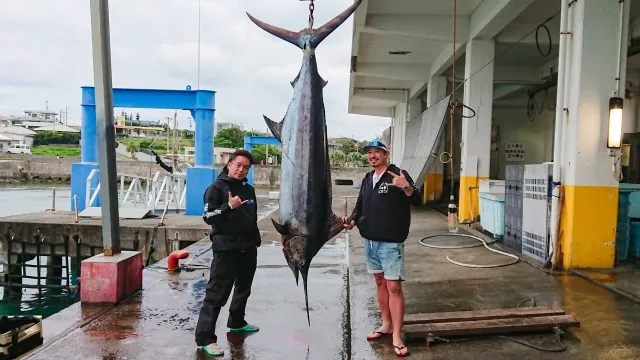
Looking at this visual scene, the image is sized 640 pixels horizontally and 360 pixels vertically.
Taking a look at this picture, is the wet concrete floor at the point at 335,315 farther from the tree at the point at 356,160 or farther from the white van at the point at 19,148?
the white van at the point at 19,148

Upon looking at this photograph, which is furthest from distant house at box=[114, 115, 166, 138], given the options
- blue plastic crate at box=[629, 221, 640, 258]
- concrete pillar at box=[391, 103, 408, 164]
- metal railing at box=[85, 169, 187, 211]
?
concrete pillar at box=[391, 103, 408, 164]

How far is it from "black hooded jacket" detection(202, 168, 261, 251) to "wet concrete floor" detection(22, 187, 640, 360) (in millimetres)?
779

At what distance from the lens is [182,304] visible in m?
4.62

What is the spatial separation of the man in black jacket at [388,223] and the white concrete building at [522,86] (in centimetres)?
304

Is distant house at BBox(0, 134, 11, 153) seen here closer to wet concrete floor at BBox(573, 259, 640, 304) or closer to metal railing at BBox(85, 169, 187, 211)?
metal railing at BBox(85, 169, 187, 211)

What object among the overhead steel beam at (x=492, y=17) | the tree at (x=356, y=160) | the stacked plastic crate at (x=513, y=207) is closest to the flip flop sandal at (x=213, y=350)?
the stacked plastic crate at (x=513, y=207)

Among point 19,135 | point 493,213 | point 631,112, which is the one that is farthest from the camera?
point 19,135

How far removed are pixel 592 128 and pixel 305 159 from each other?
427 cm

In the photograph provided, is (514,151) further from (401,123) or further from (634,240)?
(634,240)

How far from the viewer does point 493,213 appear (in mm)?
7973

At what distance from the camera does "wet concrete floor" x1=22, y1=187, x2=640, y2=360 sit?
3398 millimetres

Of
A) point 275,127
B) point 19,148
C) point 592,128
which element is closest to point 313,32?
point 275,127

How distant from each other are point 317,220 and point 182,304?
7.24ft

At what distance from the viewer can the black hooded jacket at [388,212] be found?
3.35m
